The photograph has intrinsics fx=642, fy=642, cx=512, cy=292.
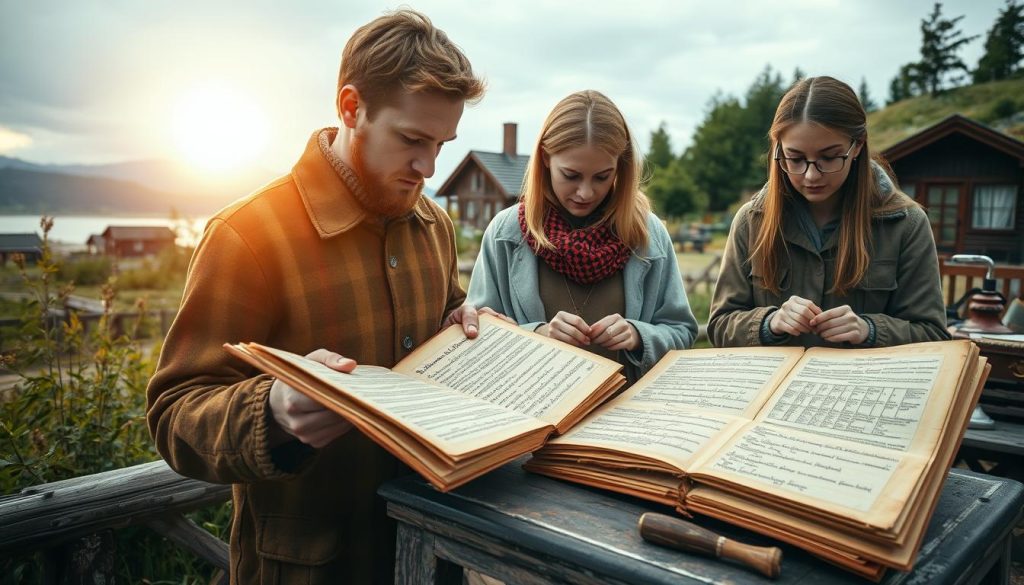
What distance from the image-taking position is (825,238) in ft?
7.16

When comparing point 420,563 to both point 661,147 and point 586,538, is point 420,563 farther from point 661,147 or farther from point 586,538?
point 661,147

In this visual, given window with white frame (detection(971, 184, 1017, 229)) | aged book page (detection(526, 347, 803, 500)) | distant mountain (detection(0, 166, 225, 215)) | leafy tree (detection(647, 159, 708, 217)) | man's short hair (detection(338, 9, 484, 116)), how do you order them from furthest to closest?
leafy tree (detection(647, 159, 708, 217)), window with white frame (detection(971, 184, 1017, 229)), distant mountain (detection(0, 166, 225, 215)), man's short hair (detection(338, 9, 484, 116)), aged book page (detection(526, 347, 803, 500))

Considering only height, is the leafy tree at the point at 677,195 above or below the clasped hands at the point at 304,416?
above

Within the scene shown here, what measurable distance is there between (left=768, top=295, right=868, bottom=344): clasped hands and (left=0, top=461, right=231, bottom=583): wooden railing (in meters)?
1.83

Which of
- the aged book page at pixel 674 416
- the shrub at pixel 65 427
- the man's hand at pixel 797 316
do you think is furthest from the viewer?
the shrub at pixel 65 427

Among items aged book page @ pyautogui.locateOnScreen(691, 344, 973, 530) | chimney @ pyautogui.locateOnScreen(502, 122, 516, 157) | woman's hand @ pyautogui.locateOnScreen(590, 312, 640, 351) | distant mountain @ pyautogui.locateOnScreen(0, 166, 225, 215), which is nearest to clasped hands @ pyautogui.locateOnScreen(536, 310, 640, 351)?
woman's hand @ pyautogui.locateOnScreen(590, 312, 640, 351)

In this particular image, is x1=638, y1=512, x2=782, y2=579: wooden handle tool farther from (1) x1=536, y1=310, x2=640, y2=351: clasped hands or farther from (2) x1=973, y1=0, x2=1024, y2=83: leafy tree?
(2) x1=973, y1=0, x2=1024, y2=83: leafy tree

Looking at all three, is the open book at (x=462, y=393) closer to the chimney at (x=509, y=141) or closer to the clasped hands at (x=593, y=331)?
the clasped hands at (x=593, y=331)

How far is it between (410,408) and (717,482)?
0.50 meters

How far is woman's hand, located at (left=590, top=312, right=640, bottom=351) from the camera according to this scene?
72.3 inches

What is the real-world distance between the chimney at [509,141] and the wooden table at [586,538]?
20794mm

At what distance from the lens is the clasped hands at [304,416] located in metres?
1.05

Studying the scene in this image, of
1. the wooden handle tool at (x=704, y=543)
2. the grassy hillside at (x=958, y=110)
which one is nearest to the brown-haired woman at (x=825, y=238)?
the wooden handle tool at (x=704, y=543)

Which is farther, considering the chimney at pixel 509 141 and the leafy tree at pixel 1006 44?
the leafy tree at pixel 1006 44
